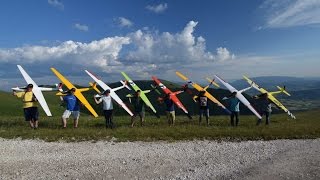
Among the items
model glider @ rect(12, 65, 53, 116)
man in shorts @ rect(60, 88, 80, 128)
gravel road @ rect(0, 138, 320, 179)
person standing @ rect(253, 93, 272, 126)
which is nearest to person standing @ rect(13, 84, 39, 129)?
model glider @ rect(12, 65, 53, 116)

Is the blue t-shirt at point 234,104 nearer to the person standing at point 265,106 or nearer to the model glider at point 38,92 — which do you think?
the person standing at point 265,106

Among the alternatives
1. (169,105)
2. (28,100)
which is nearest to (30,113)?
(28,100)

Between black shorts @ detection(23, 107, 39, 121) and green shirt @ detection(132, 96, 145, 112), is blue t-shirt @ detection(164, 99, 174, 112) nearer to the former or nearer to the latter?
green shirt @ detection(132, 96, 145, 112)

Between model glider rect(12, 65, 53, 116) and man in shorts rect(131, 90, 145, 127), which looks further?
man in shorts rect(131, 90, 145, 127)

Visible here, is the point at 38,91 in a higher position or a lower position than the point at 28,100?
higher

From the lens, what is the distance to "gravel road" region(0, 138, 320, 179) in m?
14.7

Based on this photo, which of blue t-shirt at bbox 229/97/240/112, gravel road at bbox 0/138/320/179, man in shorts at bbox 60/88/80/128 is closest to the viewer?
gravel road at bbox 0/138/320/179

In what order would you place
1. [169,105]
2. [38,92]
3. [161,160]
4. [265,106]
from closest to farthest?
[161,160]
[38,92]
[169,105]
[265,106]

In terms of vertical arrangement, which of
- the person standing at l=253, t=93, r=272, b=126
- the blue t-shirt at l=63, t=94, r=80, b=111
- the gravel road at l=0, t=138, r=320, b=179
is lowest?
the gravel road at l=0, t=138, r=320, b=179

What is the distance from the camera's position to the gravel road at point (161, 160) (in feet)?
48.2

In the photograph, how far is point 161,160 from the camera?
16.6 m

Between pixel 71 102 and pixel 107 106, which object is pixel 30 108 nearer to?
pixel 71 102

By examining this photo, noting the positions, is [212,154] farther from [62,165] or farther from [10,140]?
[10,140]

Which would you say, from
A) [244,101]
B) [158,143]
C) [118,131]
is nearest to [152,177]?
[158,143]
